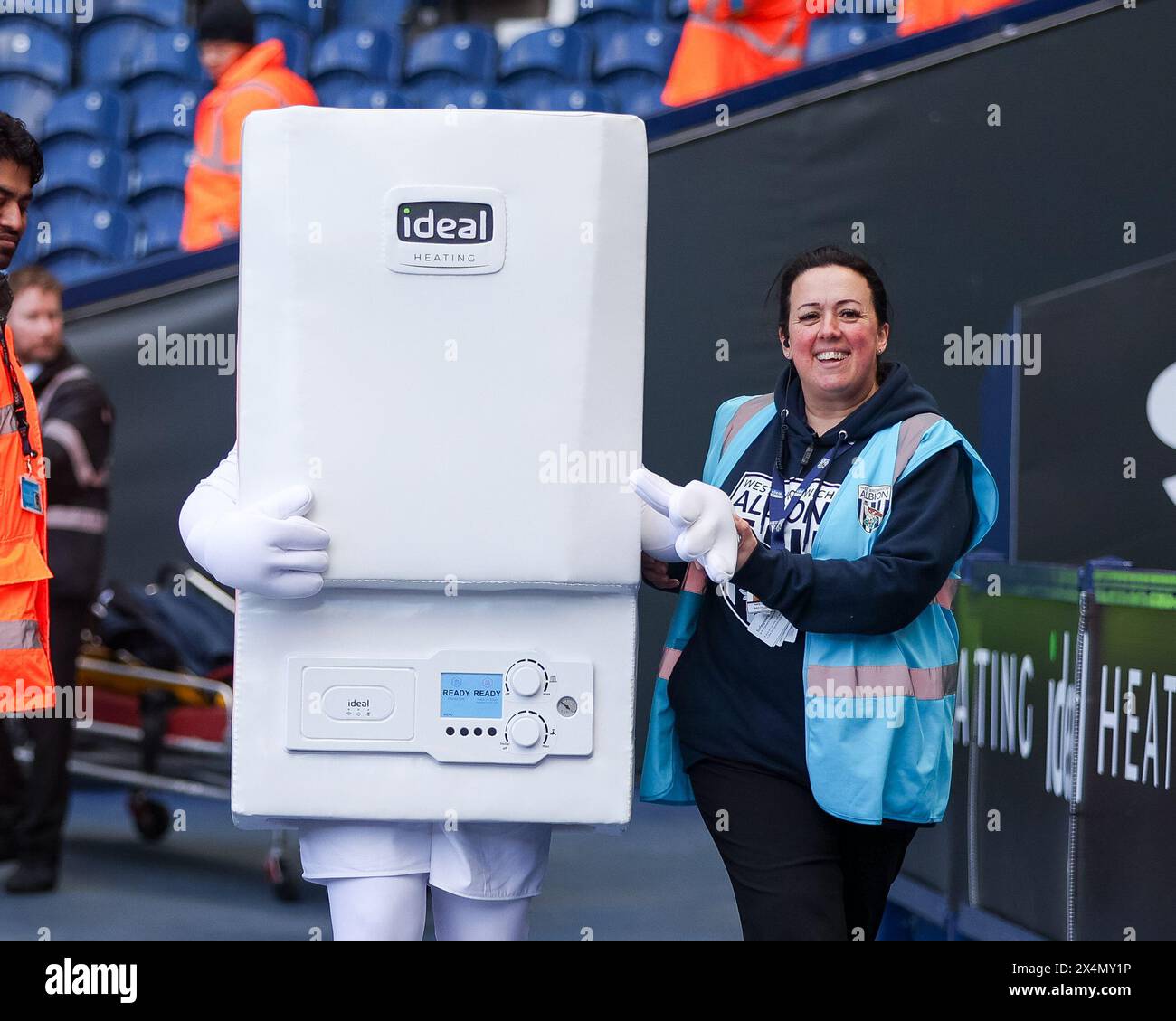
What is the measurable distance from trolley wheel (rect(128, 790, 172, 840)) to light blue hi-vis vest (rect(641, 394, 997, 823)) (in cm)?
255

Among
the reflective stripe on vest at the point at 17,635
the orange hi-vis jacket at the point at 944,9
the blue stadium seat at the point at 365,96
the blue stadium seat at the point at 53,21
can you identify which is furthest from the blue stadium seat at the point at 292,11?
the reflective stripe on vest at the point at 17,635

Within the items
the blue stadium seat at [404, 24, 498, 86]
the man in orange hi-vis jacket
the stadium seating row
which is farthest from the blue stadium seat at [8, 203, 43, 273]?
the blue stadium seat at [404, 24, 498, 86]

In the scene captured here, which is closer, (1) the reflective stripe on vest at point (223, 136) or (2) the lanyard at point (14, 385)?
(2) the lanyard at point (14, 385)

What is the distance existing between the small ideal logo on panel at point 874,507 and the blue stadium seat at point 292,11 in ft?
18.6

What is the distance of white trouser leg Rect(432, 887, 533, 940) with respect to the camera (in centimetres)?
195

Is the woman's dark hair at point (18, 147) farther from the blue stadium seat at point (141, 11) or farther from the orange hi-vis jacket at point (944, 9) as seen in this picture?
the blue stadium seat at point (141, 11)

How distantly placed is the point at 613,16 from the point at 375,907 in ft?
17.7

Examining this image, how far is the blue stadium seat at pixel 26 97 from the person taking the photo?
6699mm

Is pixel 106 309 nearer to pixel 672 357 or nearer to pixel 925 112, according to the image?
pixel 672 357

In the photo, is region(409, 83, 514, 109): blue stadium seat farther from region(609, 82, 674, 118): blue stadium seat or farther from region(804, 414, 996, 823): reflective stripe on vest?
region(804, 414, 996, 823): reflective stripe on vest

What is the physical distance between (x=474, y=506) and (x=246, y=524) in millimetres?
273

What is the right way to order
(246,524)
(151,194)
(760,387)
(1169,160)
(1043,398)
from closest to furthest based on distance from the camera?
(246,524) → (1043,398) → (1169,160) → (760,387) → (151,194)

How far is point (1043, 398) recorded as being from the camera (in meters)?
2.93

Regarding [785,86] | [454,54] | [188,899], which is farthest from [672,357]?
[454,54]
